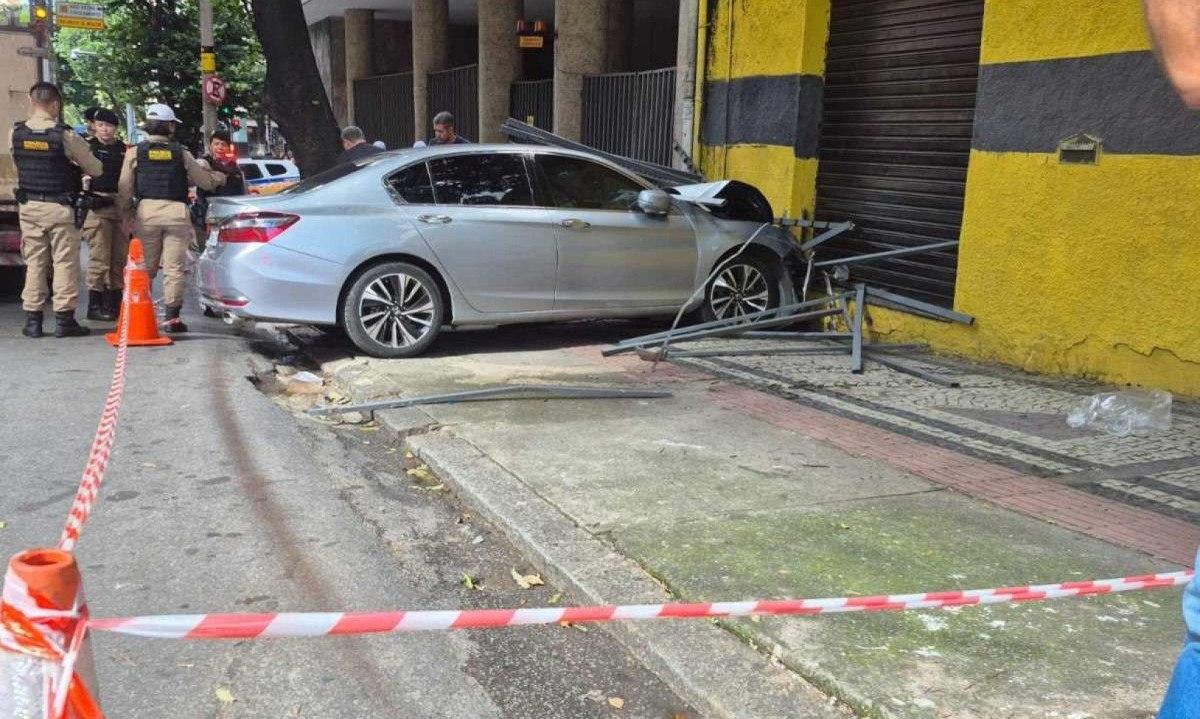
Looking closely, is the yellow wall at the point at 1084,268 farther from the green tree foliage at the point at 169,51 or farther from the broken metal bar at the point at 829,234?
the green tree foliage at the point at 169,51

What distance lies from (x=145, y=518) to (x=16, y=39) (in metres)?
7.90

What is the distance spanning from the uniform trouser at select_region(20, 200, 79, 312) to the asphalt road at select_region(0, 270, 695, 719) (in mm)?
1695

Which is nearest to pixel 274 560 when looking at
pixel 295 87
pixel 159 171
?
pixel 159 171

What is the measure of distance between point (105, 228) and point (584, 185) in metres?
4.45

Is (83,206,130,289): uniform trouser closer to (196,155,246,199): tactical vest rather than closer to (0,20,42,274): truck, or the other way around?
(0,20,42,274): truck

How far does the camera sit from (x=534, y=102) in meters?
15.4

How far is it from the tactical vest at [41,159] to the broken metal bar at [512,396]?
3.53 metres

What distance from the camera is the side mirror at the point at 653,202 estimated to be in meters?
8.41

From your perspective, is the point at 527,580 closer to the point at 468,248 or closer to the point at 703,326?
the point at 468,248

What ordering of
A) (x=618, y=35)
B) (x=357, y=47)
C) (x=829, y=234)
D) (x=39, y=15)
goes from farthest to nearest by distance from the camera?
1. (x=357, y=47)
2. (x=618, y=35)
3. (x=39, y=15)
4. (x=829, y=234)

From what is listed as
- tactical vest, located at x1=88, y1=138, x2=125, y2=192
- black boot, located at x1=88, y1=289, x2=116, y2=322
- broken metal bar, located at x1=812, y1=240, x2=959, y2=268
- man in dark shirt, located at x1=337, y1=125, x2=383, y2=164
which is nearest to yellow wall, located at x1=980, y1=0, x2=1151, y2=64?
broken metal bar, located at x1=812, y1=240, x2=959, y2=268

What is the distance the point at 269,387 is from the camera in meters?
7.34

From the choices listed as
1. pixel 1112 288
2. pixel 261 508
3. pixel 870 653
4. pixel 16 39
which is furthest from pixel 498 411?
pixel 16 39

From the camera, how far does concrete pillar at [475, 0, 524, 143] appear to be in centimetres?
1581
